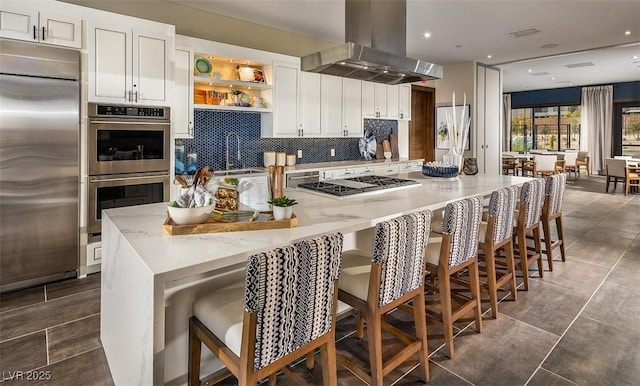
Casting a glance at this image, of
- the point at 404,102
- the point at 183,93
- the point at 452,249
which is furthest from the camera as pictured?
the point at 404,102

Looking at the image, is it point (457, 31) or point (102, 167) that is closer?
point (102, 167)

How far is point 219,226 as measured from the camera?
171 cm

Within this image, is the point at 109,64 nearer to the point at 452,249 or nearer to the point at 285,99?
the point at 285,99

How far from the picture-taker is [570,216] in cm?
604

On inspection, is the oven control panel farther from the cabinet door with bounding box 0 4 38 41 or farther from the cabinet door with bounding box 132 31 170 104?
the cabinet door with bounding box 0 4 38 41

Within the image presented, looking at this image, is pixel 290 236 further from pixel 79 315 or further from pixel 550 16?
pixel 550 16

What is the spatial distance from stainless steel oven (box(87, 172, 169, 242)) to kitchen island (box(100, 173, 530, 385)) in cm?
142

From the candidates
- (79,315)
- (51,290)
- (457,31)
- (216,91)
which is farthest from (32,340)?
(457,31)

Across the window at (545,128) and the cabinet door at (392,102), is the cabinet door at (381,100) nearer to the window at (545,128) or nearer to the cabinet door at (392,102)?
the cabinet door at (392,102)

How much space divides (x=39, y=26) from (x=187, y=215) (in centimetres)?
257

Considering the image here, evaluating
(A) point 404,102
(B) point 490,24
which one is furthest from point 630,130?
(B) point 490,24

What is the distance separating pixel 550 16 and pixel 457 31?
1137 mm

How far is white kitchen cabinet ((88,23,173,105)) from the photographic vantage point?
10.8ft

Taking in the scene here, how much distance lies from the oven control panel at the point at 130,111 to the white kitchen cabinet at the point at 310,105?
6.16 ft
